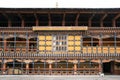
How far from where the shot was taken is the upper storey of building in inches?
1246

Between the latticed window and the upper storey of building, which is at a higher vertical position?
the upper storey of building

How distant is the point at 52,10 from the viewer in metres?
31.7

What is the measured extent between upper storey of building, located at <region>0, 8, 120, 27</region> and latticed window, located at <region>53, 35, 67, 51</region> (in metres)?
2.54

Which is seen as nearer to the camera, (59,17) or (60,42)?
(60,42)

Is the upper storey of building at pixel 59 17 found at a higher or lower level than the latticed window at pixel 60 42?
higher

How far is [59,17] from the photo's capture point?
1359 inches

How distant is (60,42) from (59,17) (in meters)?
3.89

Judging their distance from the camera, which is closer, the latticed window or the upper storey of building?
the upper storey of building

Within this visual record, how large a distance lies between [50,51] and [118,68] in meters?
8.68

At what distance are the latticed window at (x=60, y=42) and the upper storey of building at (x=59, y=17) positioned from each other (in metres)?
2.54

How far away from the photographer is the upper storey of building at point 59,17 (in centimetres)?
3164

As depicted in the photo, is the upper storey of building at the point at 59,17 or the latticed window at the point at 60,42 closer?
the upper storey of building at the point at 59,17

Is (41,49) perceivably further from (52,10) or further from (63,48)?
(52,10)

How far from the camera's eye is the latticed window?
105ft
